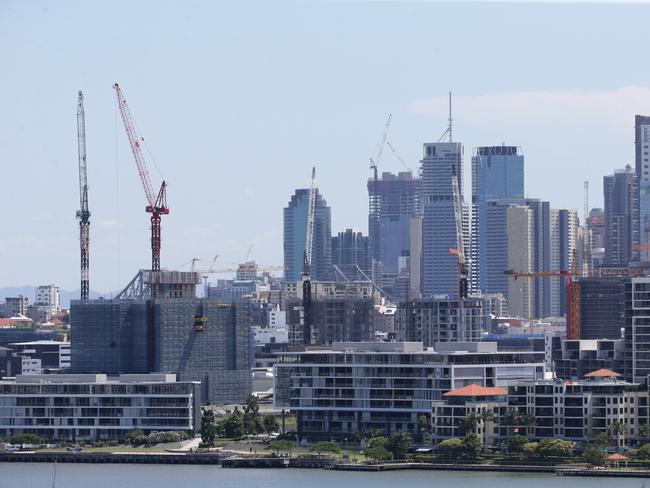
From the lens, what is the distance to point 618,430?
148 ft

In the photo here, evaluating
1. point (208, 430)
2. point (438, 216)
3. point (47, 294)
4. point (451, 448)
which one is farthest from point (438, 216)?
point (451, 448)

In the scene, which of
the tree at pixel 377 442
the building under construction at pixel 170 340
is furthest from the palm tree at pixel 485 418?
the building under construction at pixel 170 340

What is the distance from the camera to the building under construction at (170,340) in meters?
62.8

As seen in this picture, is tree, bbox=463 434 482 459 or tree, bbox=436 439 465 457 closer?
tree, bbox=463 434 482 459

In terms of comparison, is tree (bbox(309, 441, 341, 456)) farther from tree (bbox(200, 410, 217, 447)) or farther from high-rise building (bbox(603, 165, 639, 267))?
high-rise building (bbox(603, 165, 639, 267))

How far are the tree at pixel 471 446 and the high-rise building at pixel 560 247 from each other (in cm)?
8272

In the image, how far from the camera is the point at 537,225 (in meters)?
134

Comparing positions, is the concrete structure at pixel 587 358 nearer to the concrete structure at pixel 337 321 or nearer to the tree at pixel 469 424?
the tree at pixel 469 424

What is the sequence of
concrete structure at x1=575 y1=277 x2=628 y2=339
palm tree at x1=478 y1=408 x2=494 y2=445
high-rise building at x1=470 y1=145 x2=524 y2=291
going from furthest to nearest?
high-rise building at x1=470 y1=145 x2=524 y2=291
concrete structure at x1=575 y1=277 x2=628 y2=339
palm tree at x1=478 y1=408 x2=494 y2=445

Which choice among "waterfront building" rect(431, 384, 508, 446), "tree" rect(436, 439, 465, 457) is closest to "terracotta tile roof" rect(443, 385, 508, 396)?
"waterfront building" rect(431, 384, 508, 446)

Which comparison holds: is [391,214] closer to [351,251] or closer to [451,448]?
[351,251]

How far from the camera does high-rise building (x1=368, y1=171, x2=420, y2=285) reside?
481 feet

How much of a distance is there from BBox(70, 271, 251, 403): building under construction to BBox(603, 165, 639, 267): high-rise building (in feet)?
193

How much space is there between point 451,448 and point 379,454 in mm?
1333
